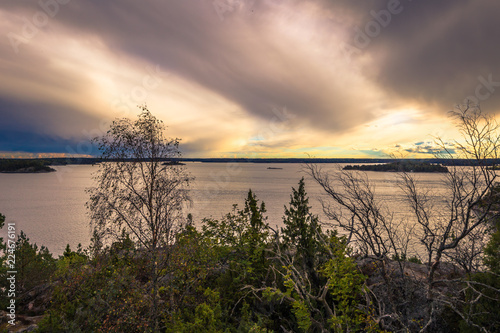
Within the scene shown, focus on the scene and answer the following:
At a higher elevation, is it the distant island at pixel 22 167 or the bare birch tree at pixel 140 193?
the bare birch tree at pixel 140 193

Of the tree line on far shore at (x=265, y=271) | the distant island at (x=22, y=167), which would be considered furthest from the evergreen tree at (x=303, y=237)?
the distant island at (x=22, y=167)

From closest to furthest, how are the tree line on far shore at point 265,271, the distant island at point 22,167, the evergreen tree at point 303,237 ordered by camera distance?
the tree line on far shore at point 265,271, the evergreen tree at point 303,237, the distant island at point 22,167

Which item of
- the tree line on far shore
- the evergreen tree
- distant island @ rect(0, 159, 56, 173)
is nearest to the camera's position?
the tree line on far shore

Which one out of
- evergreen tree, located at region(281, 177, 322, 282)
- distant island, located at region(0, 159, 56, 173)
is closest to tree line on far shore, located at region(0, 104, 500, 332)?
evergreen tree, located at region(281, 177, 322, 282)

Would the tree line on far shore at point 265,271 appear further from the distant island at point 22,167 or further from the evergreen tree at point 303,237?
the distant island at point 22,167

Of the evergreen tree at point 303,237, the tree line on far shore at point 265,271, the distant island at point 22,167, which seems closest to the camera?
the tree line on far shore at point 265,271

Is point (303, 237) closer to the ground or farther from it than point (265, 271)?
farther from it

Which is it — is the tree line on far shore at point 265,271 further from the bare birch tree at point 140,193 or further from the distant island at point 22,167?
the distant island at point 22,167

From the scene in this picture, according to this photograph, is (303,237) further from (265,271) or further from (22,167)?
(22,167)

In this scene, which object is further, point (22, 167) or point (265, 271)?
point (22, 167)

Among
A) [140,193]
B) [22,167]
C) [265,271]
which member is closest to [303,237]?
[265,271]

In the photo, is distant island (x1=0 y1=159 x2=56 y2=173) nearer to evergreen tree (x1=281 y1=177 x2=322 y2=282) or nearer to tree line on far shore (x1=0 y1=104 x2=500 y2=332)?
tree line on far shore (x1=0 y1=104 x2=500 y2=332)

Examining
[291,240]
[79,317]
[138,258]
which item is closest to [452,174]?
[291,240]

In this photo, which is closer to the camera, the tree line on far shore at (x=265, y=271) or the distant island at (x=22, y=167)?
the tree line on far shore at (x=265, y=271)
